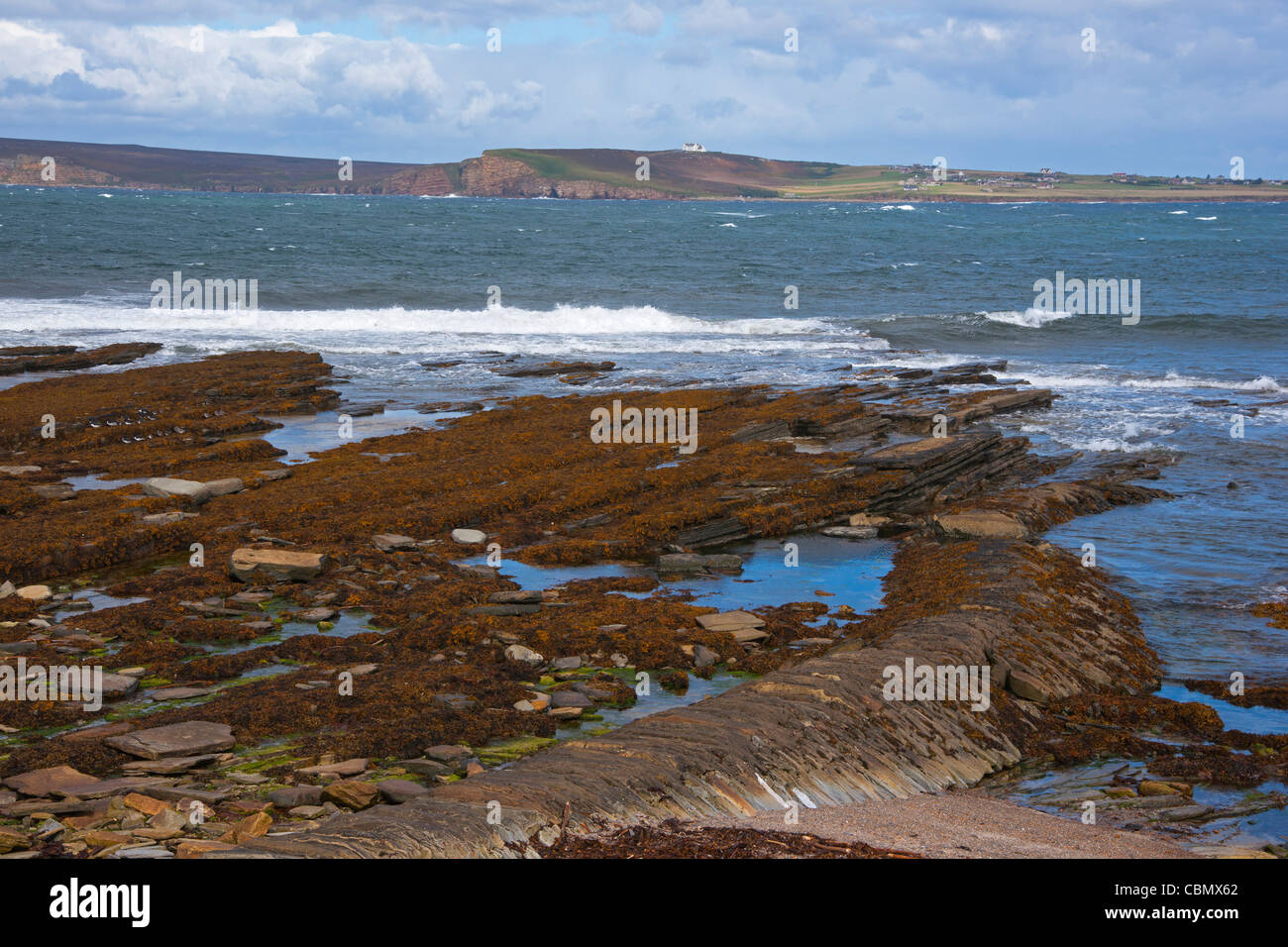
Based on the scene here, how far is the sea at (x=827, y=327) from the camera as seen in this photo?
1627 centimetres

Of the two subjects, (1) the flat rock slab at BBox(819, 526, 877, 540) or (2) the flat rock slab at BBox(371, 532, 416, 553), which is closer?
(2) the flat rock slab at BBox(371, 532, 416, 553)

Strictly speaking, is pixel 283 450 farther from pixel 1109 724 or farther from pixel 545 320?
pixel 545 320

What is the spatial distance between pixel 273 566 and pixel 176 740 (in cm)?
464

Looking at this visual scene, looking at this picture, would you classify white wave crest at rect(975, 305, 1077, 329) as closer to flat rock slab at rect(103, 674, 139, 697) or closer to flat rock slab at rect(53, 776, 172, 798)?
flat rock slab at rect(103, 674, 139, 697)

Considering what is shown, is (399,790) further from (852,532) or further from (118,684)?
(852,532)

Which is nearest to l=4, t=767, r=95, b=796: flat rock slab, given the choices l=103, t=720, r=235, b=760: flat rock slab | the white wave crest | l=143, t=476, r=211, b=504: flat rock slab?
l=103, t=720, r=235, b=760: flat rock slab

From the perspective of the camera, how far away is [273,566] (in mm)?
12734

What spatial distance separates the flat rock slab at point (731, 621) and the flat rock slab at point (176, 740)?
5.05 m

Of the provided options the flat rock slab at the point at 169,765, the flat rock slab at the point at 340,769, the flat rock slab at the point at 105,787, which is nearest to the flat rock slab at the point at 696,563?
the flat rock slab at the point at 340,769

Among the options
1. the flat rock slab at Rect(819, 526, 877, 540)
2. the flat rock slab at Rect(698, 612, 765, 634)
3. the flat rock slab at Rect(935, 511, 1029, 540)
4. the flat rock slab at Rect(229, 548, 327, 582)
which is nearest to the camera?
the flat rock slab at Rect(698, 612, 765, 634)

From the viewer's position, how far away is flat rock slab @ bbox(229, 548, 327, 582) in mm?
12664

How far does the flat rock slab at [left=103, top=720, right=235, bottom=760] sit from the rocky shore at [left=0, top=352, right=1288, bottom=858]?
0.08 feet

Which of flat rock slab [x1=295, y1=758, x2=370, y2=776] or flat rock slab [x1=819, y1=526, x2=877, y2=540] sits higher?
flat rock slab [x1=819, y1=526, x2=877, y2=540]

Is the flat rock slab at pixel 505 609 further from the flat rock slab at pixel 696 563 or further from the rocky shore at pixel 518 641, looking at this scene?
the flat rock slab at pixel 696 563
